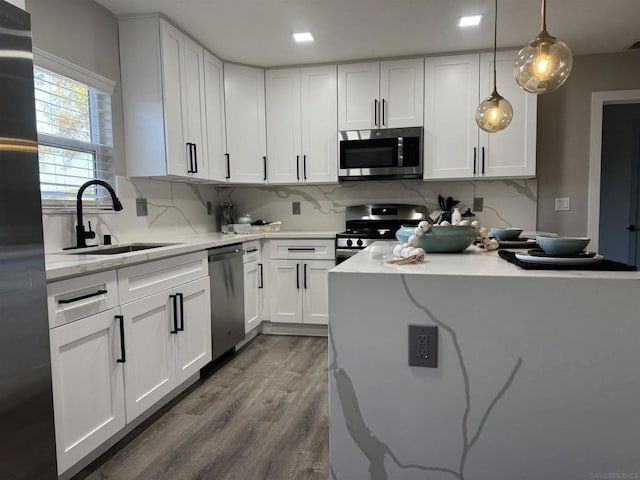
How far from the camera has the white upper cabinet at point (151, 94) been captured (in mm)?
2645

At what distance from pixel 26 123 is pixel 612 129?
5.29 meters

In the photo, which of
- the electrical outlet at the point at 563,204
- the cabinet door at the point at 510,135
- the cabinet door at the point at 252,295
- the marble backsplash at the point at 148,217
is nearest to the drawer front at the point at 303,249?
the cabinet door at the point at 252,295

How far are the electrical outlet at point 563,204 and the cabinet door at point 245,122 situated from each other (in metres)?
2.67

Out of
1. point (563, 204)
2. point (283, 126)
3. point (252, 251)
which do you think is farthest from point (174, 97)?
point (563, 204)

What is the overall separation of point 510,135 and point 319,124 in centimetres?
163

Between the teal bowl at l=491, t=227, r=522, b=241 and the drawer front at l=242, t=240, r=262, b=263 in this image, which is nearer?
the teal bowl at l=491, t=227, r=522, b=241

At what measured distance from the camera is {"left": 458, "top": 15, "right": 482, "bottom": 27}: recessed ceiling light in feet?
9.01

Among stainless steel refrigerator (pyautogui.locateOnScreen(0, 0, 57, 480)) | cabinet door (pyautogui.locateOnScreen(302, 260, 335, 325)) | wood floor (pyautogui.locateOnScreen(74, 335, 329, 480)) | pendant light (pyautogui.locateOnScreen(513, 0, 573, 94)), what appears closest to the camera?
stainless steel refrigerator (pyautogui.locateOnScreen(0, 0, 57, 480))

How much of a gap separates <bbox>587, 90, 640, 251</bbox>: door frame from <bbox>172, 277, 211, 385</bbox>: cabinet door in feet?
10.7

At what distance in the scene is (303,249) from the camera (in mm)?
3490

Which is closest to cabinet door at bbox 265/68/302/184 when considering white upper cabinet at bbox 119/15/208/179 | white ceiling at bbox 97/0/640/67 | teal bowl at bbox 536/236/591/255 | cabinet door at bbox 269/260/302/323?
white ceiling at bbox 97/0/640/67

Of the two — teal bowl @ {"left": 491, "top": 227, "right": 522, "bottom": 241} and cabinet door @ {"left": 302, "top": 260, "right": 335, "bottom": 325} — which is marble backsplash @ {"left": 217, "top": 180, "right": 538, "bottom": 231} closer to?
cabinet door @ {"left": 302, "top": 260, "right": 335, "bottom": 325}

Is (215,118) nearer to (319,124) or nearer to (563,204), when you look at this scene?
(319,124)

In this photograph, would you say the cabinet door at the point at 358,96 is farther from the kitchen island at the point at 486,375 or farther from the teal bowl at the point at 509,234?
the kitchen island at the point at 486,375
